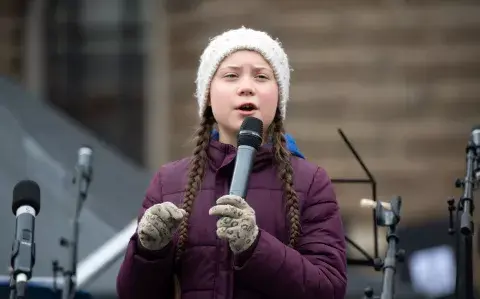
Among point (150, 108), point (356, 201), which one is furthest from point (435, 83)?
point (150, 108)

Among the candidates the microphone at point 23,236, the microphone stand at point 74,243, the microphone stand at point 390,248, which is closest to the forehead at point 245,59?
the microphone at point 23,236

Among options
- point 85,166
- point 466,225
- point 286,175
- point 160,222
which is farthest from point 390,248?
point 85,166

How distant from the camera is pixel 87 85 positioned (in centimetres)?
1254

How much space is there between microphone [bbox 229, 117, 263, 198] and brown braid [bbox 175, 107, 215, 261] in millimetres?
207

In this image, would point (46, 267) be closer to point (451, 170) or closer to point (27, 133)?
point (27, 133)

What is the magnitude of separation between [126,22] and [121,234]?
19.4 feet

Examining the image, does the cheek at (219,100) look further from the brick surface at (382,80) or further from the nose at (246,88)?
the brick surface at (382,80)

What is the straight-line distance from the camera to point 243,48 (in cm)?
378

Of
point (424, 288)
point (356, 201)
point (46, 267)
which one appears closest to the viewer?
point (46, 267)

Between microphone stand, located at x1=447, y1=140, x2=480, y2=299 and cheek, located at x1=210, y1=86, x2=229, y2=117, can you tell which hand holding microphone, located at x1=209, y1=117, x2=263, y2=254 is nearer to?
cheek, located at x1=210, y1=86, x2=229, y2=117

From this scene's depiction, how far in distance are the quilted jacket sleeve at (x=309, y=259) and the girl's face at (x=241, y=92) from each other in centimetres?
23

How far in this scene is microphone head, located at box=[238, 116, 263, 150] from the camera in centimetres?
346

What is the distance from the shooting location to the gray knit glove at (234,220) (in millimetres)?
3332

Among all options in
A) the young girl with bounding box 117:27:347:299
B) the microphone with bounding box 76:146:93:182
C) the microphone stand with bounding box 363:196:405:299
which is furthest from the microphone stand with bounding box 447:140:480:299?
the microphone with bounding box 76:146:93:182
